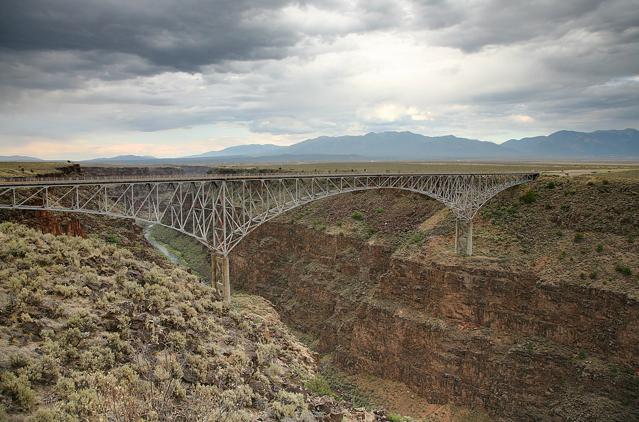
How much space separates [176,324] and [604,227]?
3833 centimetres

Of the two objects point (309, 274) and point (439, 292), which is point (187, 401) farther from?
point (309, 274)

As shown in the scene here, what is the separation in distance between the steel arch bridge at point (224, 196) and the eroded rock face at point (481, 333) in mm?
5460

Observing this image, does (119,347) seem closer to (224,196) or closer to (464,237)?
(224,196)

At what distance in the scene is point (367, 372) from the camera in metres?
40.8

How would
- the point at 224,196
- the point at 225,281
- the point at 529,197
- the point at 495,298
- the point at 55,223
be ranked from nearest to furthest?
1. the point at 55,223
2. the point at 224,196
3. the point at 225,281
4. the point at 495,298
5. the point at 529,197

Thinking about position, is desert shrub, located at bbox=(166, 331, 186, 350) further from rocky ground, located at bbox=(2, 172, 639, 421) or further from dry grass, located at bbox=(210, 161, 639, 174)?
dry grass, located at bbox=(210, 161, 639, 174)

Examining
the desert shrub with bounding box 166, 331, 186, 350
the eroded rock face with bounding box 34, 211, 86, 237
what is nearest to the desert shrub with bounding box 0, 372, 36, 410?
the desert shrub with bounding box 166, 331, 186, 350

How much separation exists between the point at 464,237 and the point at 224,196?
2481 centimetres

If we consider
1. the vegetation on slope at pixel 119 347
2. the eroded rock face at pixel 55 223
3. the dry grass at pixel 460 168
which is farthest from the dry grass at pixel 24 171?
the dry grass at pixel 460 168

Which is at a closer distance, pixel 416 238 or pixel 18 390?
pixel 18 390

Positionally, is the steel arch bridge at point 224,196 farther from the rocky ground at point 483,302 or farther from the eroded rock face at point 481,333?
the eroded rock face at point 481,333

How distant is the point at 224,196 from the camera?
27.0m

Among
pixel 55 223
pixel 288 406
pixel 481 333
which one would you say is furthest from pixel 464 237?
pixel 55 223

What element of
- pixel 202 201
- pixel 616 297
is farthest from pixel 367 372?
pixel 202 201
